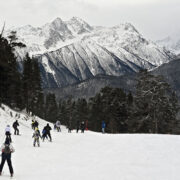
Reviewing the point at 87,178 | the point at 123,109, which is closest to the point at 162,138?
the point at 87,178

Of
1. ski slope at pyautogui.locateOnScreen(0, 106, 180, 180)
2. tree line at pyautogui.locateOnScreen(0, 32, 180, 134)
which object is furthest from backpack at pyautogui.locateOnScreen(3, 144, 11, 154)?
tree line at pyautogui.locateOnScreen(0, 32, 180, 134)

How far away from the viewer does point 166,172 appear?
17.5m

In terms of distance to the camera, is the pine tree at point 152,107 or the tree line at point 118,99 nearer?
the pine tree at point 152,107

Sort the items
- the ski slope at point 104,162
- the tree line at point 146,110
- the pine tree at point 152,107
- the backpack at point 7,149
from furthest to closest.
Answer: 1. the tree line at point 146,110
2. the pine tree at point 152,107
3. the ski slope at point 104,162
4. the backpack at point 7,149

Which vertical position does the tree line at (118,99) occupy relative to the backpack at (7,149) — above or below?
above

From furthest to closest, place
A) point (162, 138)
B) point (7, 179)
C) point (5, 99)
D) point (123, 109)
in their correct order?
point (123, 109) → point (5, 99) → point (162, 138) → point (7, 179)

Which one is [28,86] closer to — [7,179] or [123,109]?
[123,109]

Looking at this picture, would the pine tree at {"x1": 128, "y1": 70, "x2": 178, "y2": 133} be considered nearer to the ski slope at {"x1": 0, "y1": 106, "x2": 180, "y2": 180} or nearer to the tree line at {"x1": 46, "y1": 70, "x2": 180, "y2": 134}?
the tree line at {"x1": 46, "y1": 70, "x2": 180, "y2": 134}

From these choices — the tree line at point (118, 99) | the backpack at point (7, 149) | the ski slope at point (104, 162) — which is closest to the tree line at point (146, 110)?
the tree line at point (118, 99)

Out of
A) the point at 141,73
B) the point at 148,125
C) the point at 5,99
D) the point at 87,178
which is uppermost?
the point at 141,73

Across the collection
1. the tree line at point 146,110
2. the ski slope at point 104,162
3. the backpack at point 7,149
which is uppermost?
the tree line at point 146,110

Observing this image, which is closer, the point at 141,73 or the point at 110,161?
the point at 110,161

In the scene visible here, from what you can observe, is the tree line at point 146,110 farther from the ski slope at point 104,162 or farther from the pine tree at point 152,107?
the ski slope at point 104,162

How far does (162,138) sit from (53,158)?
41.9 ft
